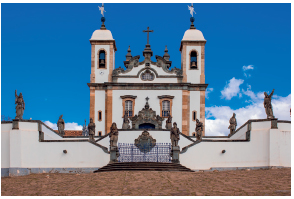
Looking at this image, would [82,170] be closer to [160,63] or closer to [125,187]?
[125,187]

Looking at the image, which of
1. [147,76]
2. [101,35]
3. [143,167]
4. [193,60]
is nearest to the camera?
[143,167]

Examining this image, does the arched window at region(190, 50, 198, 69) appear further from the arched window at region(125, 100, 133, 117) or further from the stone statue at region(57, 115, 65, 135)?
the stone statue at region(57, 115, 65, 135)

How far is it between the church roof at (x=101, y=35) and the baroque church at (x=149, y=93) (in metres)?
2.06

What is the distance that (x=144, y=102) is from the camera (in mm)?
40500

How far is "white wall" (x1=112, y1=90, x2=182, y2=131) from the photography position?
40.3 m

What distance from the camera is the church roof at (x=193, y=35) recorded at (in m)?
42.7

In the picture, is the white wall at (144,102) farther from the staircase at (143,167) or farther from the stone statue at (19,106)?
the staircase at (143,167)

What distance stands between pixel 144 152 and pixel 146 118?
392 inches

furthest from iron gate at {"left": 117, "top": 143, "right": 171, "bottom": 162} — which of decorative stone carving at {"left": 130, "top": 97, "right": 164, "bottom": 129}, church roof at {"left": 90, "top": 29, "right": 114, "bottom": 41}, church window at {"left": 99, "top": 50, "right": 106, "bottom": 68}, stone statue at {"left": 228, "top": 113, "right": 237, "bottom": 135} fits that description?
church roof at {"left": 90, "top": 29, "right": 114, "bottom": 41}

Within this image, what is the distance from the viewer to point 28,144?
28312mm

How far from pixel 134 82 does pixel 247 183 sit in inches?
951

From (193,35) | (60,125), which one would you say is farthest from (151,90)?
(60,125)

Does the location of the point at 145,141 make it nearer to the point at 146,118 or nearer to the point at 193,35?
the point at 146,118

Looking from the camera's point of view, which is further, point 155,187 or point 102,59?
point 102,59
